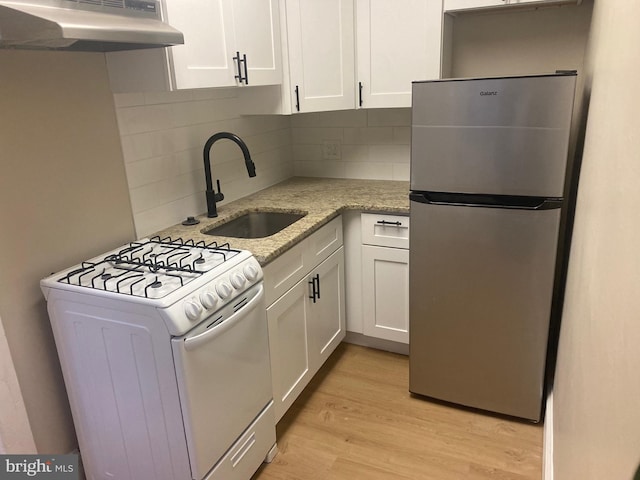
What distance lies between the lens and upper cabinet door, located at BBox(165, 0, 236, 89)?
5.59ft

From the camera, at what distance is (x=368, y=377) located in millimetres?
2576

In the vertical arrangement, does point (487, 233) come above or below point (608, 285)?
below

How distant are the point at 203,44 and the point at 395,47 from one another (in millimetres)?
1074

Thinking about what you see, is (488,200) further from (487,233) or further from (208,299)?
(208,299)

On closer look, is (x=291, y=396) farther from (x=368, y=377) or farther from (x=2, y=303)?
(x=2, y=303)

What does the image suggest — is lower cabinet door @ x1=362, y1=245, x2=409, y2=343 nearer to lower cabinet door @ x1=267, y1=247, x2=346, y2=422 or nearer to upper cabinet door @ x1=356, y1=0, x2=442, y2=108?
lower cabinet door @ x1=267, y1=247, x2=346, y2=422

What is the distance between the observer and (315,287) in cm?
231

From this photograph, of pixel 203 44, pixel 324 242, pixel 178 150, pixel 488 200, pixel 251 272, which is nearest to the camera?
pixel 251 272

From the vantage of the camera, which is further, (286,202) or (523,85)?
(286,202)

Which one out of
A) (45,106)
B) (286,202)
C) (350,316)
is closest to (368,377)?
(350,316)

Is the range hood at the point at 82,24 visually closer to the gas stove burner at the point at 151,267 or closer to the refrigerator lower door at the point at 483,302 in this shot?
the gas stove burner at the point at 151,267

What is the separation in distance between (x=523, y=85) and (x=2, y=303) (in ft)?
6.37

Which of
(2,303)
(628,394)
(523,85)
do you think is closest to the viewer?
(628,394)

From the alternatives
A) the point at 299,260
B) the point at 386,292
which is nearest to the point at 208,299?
the point at 299,260
